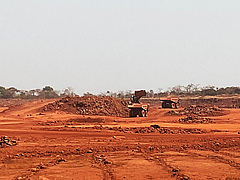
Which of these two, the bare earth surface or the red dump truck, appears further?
the red dump truck

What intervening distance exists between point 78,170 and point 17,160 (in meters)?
2.62

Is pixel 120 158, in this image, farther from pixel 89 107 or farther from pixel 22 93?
pixel 22 93

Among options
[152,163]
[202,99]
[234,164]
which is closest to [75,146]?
[152,163]

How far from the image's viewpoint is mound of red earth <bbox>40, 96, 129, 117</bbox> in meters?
37.2

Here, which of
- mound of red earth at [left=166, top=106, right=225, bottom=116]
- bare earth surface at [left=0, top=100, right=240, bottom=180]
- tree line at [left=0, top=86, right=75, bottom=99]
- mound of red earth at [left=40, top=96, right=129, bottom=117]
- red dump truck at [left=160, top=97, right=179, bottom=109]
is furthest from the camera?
tree line at [left=0, top=86, right=75, bottom=99]

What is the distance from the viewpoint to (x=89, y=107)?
3772 cm

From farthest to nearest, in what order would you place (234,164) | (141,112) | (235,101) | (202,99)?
1. (202,99)
2. (235,101)
3. (141,112)
4. (234,164)

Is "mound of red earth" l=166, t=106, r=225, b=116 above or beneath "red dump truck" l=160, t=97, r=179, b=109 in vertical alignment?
beneath

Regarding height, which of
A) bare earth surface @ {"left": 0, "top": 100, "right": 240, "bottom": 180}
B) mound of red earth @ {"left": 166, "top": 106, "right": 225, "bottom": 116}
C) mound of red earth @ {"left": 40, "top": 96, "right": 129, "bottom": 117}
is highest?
mound of red earth @ {"left": 40, "top": 96, "right": 129, "bottom": 117}

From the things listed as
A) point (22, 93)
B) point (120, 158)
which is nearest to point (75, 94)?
point (22, 93)

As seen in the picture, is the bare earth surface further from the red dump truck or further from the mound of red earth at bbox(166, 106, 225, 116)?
the red dump truck

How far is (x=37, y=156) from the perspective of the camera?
1173 cm

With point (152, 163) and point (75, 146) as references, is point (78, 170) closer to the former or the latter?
point (152, 163)

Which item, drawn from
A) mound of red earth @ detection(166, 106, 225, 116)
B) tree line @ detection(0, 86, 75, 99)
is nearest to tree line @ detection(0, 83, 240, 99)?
tree line @ detection(0, 86, 75, 99)
